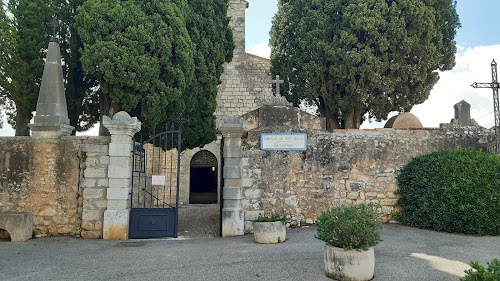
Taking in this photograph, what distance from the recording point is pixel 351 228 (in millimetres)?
4246

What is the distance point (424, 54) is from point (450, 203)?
8.63m

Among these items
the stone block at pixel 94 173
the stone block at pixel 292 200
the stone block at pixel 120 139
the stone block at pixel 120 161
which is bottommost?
the stone block at pixel 292 200

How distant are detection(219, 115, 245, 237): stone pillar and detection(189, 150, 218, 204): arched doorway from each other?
8982mm

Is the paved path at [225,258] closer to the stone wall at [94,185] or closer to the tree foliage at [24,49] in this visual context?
the stone wall at [94,185]

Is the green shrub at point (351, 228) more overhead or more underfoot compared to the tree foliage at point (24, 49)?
more underfoot

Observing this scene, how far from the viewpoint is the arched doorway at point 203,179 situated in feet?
54.8

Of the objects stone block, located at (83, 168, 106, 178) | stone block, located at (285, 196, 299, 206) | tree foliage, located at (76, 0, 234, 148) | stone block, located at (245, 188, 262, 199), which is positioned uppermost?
tree foliage, located at (76, 0, 234, 148)

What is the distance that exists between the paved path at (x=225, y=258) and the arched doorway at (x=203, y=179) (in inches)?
375

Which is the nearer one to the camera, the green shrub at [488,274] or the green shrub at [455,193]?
the green shrub at [488,274]

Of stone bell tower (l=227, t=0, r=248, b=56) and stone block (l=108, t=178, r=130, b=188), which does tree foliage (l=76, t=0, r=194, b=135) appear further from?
stone bell tower (l=227, t=0, r=248, b=56)

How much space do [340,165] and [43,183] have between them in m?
6.81

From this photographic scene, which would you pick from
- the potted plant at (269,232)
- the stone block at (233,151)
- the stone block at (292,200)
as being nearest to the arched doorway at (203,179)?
the stone block at (233,151)

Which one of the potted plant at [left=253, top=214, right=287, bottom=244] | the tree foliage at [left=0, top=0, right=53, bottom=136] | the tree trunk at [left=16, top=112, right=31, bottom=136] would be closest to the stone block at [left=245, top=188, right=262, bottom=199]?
the potted plant at [left=253, top=214, right=287, bottom=244]

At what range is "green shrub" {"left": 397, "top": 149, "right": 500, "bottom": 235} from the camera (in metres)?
6.70
